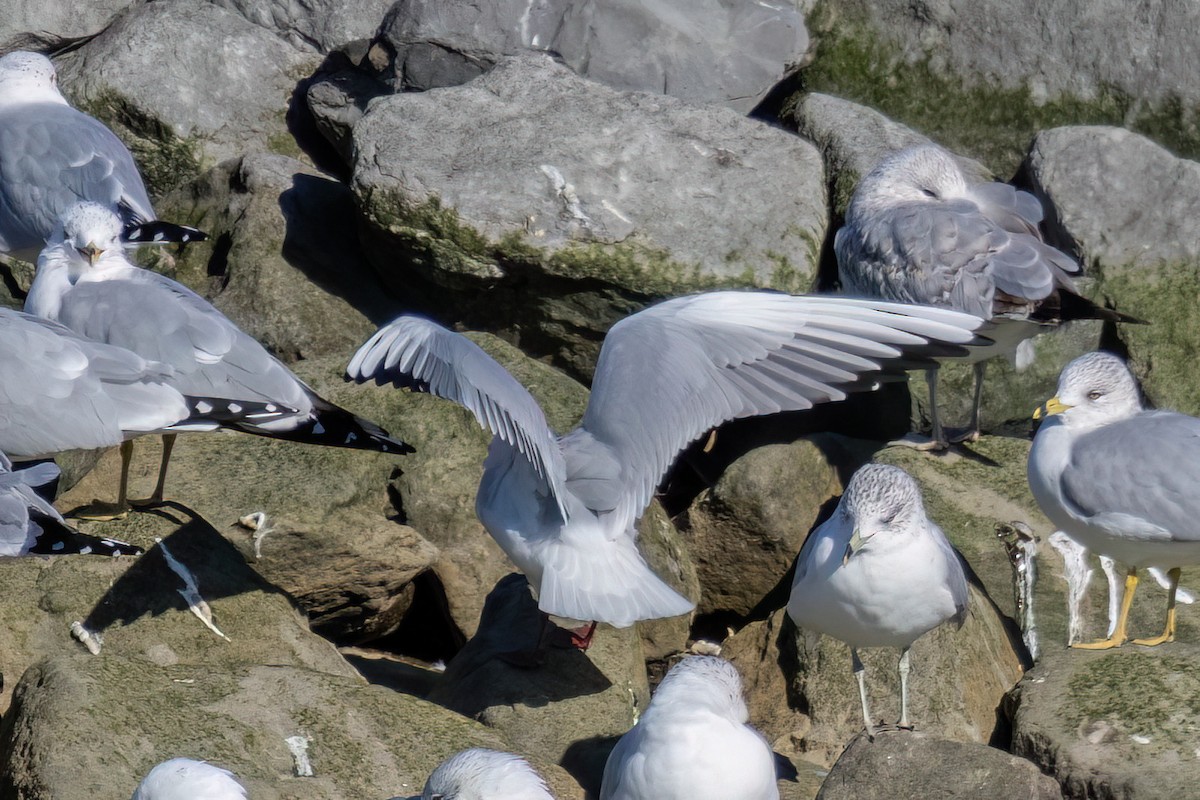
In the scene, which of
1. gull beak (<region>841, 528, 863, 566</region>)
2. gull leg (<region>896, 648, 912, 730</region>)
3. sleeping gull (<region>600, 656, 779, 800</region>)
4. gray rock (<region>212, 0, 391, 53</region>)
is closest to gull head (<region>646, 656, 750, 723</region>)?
sleeping gull (<region>600, 656, 779, 800</region>)

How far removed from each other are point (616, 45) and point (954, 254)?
7.58 ft

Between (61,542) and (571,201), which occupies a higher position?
(571,201)

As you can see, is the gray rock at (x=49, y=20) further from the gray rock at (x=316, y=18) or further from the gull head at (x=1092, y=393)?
the gull head at (x=1092, y=393)

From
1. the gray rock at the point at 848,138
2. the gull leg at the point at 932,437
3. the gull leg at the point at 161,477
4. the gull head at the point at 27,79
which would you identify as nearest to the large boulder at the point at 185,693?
the gull leg at the point at 161,477

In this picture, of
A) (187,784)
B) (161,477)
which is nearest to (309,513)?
(161,477)

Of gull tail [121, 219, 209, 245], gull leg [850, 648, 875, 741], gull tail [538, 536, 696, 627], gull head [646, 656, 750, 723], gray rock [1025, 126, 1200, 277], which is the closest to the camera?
gull head [646, 656, 750, 723]

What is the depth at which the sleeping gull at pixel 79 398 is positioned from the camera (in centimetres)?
499

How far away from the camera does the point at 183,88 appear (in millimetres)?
8086

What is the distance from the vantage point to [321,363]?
6.46 meters

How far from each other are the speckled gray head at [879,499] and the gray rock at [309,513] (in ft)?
5.97

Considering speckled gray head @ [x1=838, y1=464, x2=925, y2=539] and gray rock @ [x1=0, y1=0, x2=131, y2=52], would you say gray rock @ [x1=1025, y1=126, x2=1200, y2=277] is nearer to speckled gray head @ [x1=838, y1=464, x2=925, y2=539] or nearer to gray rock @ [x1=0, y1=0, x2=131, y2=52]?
speckled gray head @ [x1=838, y1=464, x2=925, y2=539]

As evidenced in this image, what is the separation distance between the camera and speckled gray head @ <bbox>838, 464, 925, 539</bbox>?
4.55 meters

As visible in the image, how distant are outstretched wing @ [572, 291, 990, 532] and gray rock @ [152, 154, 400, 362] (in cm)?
195

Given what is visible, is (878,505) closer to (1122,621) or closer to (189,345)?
(1122,621)
